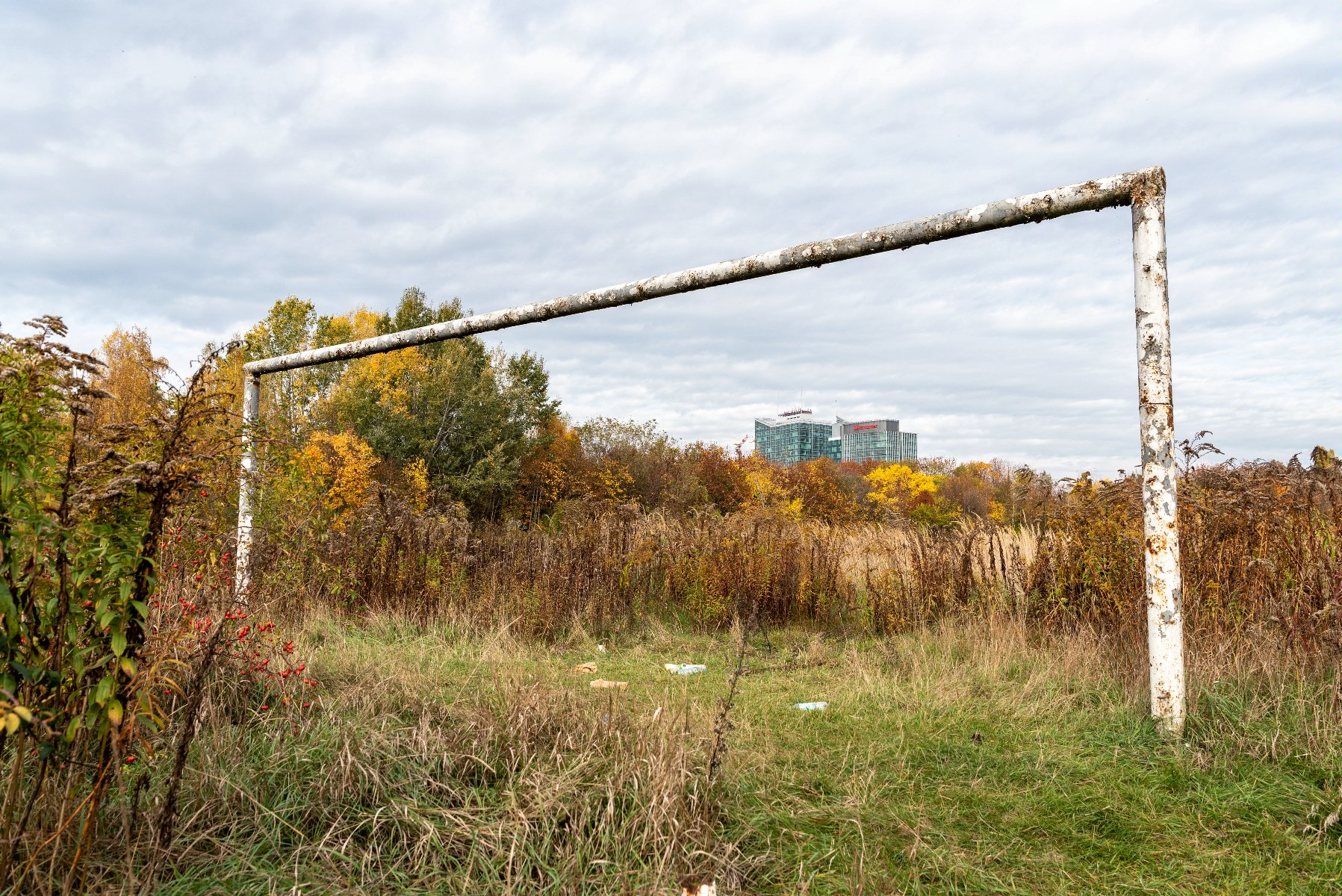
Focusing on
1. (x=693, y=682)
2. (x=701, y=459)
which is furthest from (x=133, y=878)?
(x=701, y=459)

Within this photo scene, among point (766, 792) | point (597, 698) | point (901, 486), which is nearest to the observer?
point (766, 792)

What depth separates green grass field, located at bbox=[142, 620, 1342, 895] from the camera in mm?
2365

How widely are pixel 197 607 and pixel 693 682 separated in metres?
2.92

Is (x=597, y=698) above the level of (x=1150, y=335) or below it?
below

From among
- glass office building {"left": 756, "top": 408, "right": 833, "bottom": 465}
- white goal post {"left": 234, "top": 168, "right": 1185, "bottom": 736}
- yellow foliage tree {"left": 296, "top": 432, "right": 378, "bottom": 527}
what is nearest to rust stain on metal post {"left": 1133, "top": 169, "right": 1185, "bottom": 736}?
white goal post {"left": 234, "top": 168, "right": 1185, "bottom": 736}

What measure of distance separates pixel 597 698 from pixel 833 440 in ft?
200

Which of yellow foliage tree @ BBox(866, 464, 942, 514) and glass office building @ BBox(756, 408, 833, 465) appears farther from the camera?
glass office building @ BBox(756, 408, 833, 465)

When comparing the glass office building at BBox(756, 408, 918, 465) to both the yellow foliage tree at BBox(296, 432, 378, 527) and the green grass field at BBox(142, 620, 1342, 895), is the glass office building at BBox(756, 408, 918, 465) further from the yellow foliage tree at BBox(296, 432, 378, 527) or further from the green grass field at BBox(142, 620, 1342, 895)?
the green grass field at BBox(142, 620, 1342, 895)

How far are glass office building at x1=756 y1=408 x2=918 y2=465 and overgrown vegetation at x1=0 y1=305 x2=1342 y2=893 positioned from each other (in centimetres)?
3617

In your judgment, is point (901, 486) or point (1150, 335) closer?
point (1150, 335)

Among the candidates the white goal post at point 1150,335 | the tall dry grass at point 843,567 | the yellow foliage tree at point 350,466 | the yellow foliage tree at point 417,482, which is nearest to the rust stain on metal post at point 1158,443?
the white goal post at point 1150,335

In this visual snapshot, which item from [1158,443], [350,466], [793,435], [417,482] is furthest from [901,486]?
[1158,443]

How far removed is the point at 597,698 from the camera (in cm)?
371

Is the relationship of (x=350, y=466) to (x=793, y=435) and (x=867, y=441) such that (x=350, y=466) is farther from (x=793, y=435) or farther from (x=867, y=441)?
(x=867, y=441)
